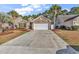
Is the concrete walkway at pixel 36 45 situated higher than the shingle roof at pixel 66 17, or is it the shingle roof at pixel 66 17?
the shingle roof at pixel 66 17

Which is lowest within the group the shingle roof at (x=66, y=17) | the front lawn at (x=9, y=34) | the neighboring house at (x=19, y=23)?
the front lawn at (x=9, y=34)

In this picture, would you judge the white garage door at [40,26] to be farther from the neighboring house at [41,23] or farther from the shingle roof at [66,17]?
the shingle roof at [66,17]

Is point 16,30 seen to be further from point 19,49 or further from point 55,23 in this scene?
point 55,23

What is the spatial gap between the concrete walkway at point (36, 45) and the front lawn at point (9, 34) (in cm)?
5

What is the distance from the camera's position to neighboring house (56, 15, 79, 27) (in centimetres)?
408

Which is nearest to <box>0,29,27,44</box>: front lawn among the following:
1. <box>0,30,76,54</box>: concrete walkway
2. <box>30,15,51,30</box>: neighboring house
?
<box>0,30,76,54</box>: concrete walkway

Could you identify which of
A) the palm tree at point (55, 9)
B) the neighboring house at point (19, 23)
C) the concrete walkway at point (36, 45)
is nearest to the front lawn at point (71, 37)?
the concrete walkway at point (36, 45)

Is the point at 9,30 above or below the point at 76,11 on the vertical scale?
below

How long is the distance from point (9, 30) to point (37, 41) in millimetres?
452

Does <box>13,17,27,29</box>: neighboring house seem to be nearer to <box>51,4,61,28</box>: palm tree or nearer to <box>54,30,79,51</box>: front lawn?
<box>51,4,61,28</box>: palm tree

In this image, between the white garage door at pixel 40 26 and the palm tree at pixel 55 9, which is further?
the white garage door at pixel 40 26

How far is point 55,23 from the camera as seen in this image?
13.6ft

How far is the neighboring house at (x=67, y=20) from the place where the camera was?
4078 millimetres
